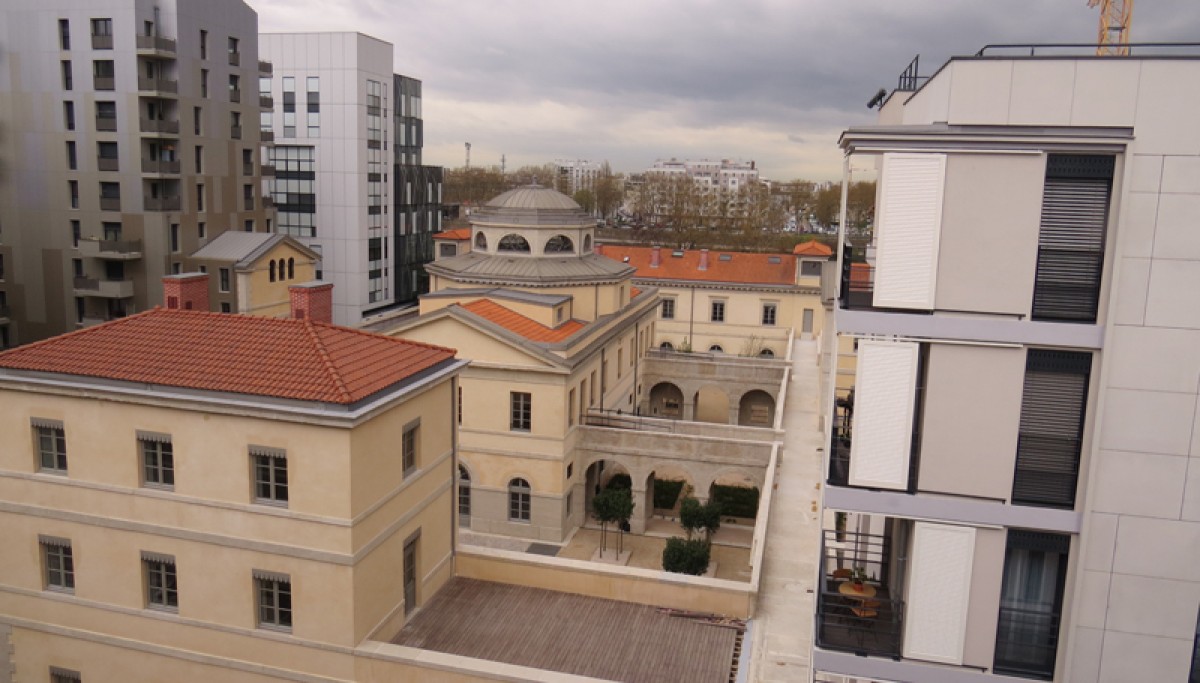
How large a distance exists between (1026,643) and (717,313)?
2118 inches

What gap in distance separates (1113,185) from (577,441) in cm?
2975

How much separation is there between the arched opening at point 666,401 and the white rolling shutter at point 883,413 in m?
43.5

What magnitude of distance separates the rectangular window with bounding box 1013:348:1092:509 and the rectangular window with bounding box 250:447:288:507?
48.3ft

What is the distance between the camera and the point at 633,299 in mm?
51125

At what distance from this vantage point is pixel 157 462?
19.8 m

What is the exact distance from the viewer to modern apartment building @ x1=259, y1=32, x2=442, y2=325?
6300 cm

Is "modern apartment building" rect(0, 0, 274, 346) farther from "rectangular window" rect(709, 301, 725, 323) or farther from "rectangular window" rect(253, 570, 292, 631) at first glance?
"rectangular window" rect(709, 301, 725, 323)

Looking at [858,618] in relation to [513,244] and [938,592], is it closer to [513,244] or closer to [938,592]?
[938,592]

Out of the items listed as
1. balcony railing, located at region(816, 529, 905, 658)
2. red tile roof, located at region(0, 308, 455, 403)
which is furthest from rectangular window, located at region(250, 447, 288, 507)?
balcony railing, located at region(816, 529, 905, 658)

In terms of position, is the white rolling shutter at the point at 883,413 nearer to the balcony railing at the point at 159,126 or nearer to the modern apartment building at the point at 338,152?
the balcony railing at the point at 159,126

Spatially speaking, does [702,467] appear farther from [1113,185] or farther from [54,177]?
[54,177]

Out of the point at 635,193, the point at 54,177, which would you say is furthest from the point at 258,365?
the point at 635,193

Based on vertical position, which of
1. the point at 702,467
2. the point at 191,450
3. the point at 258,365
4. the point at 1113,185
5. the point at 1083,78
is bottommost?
the point at 702,467

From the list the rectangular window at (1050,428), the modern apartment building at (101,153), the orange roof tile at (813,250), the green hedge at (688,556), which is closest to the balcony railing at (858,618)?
the rectangular window at (1050,428)
